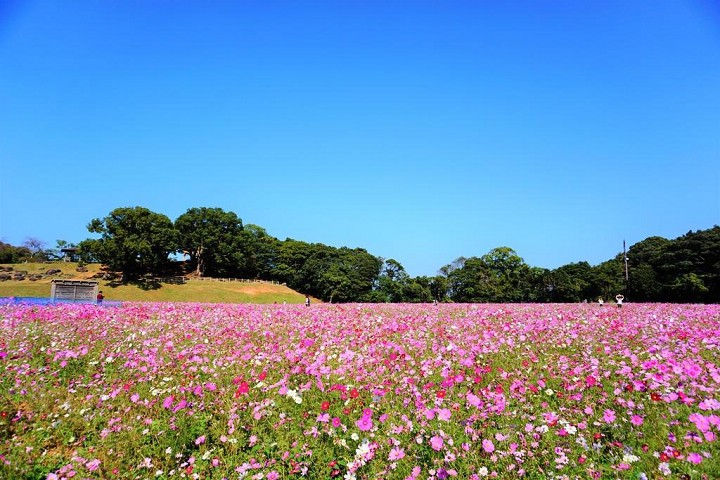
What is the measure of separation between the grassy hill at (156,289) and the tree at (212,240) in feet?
28.0

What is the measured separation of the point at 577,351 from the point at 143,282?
69763 millimetres

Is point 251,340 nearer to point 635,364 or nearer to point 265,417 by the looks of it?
point 265,417

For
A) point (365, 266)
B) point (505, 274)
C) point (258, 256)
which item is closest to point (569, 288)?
point (505, 274)

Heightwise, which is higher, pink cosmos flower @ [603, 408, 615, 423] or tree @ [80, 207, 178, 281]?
tree @ [80, 207, 178, 281]

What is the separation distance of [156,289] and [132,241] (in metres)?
9.08

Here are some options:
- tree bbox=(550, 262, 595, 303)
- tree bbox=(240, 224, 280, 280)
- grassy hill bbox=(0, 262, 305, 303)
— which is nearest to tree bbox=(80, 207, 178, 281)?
grassy hill bbox=(0, 262, 305, 303)

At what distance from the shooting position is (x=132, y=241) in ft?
216

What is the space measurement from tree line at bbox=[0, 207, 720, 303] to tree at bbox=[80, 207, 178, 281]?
0.15 metres

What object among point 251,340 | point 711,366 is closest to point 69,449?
point 251,340

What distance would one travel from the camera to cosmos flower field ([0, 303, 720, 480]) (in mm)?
3648

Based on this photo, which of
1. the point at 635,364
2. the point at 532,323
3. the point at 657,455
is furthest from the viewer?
the point at 532,323

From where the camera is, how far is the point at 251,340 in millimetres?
8914

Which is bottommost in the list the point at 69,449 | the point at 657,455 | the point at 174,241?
the point at 69,449

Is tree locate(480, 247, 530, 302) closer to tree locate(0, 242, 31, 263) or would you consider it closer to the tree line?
the tree line
